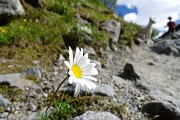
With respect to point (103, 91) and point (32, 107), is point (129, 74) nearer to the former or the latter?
point (103, 91)

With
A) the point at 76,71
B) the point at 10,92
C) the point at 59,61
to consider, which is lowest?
the point at 10,92

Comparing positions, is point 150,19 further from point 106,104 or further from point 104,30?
point 106,104

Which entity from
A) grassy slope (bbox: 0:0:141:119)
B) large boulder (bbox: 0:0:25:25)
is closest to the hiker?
grassy slope (bbox: 0:0:141:119)

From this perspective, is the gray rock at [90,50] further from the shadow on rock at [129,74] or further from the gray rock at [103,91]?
the gray rock at [103,91]

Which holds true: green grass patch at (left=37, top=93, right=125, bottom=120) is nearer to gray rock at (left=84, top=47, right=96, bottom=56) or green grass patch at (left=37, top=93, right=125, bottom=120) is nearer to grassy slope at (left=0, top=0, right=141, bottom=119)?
grassy slope at (left=0, top=0, right=141, bottom=119)

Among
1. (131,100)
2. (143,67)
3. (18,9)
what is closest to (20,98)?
(131,100)

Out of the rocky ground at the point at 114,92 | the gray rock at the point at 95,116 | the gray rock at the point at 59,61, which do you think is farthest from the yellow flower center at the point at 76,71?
the gray rock at the point at 59,61

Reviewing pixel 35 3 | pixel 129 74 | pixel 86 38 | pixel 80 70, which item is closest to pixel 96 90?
pixel 80 70
